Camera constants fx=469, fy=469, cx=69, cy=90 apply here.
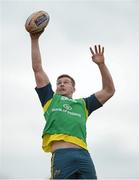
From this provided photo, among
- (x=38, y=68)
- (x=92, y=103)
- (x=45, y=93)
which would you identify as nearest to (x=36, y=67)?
(x=38, y=68)

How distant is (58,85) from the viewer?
7.69m

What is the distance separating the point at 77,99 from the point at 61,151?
1075mm

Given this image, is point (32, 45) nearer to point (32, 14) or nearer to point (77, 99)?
point (32, 14)

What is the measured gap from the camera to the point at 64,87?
7.64 meters

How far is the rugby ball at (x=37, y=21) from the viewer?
8.05 metres

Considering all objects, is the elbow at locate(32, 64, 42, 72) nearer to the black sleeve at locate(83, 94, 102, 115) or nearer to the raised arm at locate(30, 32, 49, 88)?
the raised arm at locate(30, 32, 49, 88)

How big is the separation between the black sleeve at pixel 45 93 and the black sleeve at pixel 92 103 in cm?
60

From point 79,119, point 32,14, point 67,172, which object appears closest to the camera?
point 67,172

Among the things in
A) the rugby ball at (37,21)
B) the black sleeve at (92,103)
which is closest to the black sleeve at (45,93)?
the black sleeve at (92,103)

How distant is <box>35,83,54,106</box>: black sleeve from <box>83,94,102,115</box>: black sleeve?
0.60 meters

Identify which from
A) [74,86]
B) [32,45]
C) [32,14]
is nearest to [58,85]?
[74,86]

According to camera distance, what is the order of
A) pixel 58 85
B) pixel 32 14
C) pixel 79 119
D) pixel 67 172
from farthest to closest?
pixel 32 14
pixel 58 85
pixel 79 119
pixel 67 172

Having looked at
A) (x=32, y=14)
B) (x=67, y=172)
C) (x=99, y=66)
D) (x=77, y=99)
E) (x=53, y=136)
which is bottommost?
(x=67, y=172)

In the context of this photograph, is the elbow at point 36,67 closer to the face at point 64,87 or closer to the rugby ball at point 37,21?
the face at point 64,87
